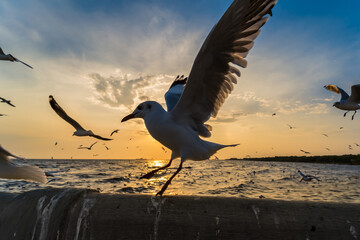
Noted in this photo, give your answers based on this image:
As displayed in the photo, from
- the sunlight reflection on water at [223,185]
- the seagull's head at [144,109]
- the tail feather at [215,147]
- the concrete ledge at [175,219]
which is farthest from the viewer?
the sunlight reflection on water at [223,185]

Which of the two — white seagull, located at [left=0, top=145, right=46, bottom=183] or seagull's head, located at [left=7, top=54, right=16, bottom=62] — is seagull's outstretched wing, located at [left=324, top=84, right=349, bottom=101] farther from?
white seagull, located at [left=0, top=145, right=46, bottom=183]

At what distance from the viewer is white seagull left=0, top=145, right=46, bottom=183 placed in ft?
6.20

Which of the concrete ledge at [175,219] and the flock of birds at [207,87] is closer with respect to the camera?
the concrete ledge at [175,219]

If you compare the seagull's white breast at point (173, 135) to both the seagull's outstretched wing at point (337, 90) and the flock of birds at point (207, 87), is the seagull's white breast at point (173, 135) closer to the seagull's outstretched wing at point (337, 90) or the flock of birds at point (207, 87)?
the flock of birds at point (207, 87)

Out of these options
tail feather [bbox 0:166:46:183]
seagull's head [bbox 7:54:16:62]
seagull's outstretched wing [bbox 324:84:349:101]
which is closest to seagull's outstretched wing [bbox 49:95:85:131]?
seagull's head [bbox 7:54:16:62]

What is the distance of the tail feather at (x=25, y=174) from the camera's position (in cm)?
192

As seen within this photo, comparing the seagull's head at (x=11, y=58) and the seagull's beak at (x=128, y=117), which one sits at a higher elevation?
the seagull's head at (x=11, y=58)

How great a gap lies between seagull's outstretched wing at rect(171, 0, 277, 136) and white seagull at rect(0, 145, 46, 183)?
1759 mm

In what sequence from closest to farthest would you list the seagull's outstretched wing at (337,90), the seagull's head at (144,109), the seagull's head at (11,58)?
the seagull's head at (144,109) → the seagull's head at (11,58) → the seagull's outstretched wing at (337,90)

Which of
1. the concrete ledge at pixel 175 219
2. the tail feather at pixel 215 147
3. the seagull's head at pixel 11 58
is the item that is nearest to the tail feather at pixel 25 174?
the concrete ledge at pixel 175 219

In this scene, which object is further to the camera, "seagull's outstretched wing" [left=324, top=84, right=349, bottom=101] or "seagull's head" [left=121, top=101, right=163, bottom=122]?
"seagull's outstretched wing" [left=324, top=84, right=349, bottom=101]

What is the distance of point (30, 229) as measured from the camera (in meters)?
1.90

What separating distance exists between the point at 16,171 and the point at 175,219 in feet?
4.17

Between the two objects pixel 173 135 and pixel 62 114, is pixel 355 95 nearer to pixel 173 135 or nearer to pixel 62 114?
pixel 173 135
